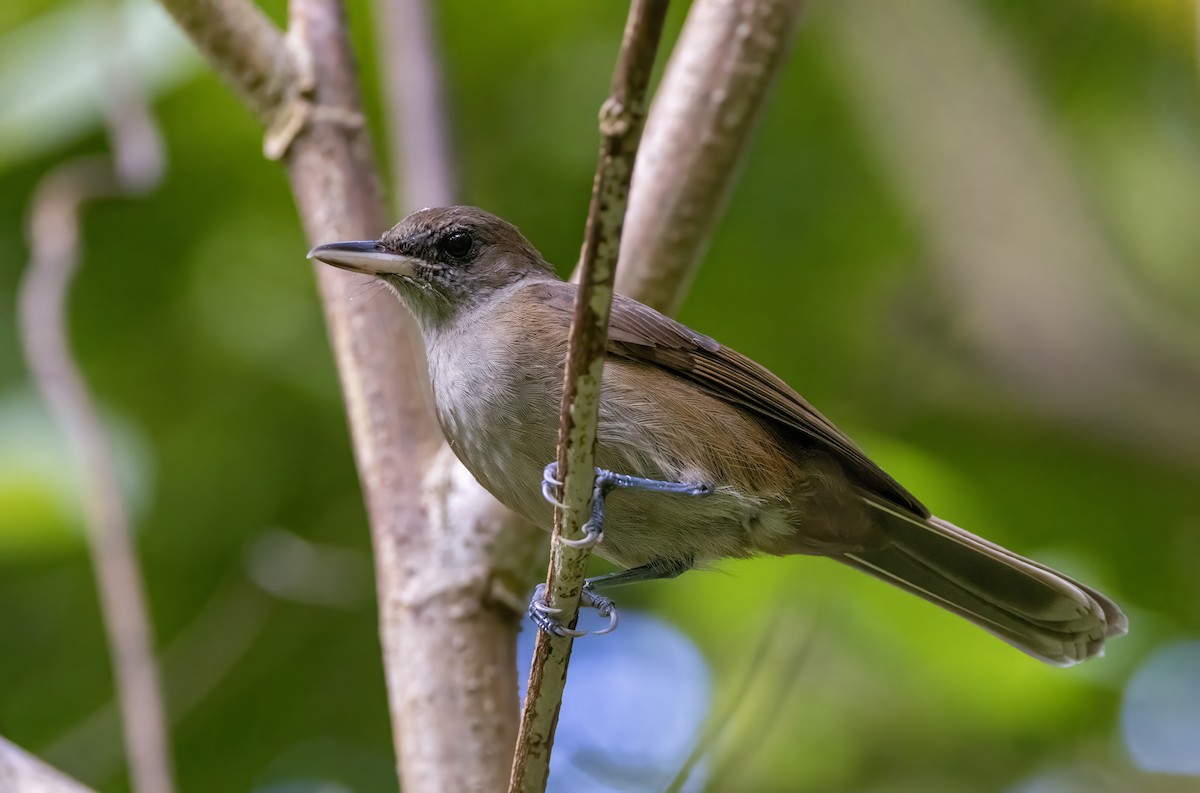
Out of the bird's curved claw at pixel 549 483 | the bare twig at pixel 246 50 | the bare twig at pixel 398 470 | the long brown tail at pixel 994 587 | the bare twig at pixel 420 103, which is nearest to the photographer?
the bird's curved claw at pixel 549 483

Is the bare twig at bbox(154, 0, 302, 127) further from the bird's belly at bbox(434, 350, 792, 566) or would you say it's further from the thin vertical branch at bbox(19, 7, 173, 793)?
the bird's belly at bbox(434, 350, 792, 566)

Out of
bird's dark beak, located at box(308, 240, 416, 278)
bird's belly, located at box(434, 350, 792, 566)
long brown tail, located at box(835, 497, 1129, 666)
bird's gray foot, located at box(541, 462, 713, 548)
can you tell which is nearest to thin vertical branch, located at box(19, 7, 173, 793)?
bird's dark beak, located at box(308, 240, 416, 278)

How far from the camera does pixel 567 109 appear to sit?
5.45 meters

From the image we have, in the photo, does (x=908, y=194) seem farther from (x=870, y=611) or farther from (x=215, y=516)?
(x=215, y=516)

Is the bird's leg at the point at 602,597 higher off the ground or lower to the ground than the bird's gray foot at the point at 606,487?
lower

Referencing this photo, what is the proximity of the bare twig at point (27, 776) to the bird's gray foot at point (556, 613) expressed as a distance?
3.64 ft

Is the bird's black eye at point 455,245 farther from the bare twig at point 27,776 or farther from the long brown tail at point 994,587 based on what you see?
the bare twig at point 27,776

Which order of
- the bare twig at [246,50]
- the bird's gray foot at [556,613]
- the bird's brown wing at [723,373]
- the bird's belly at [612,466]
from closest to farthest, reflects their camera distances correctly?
the bird's gray foot at [556,613]
the bird's belly at [612,466]
the bird's brown wing at [723,373]
the bare twig at [246,50]

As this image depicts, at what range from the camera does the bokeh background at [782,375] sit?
4395 mm

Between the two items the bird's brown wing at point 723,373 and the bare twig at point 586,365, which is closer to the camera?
the bare twig at point 586,365

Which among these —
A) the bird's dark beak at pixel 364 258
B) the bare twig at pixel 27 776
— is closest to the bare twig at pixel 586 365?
the bare twig at pixel 27 776

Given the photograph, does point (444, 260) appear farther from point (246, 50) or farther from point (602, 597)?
point (602, 597)

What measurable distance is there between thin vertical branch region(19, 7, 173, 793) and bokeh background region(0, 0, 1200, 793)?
14 cm

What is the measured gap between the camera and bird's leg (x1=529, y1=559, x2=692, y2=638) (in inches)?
103
